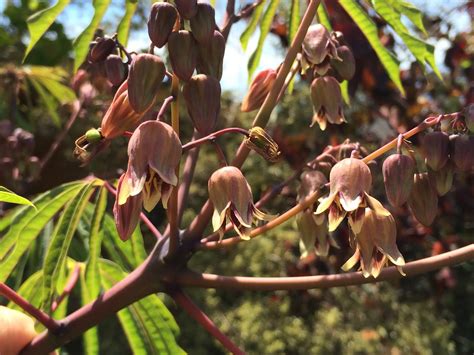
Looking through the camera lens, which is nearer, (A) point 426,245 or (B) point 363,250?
(B) point 363,250

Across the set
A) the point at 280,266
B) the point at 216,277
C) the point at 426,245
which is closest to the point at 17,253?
the point at 216,277

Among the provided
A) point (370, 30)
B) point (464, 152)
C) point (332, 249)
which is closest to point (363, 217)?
point (464, 152)

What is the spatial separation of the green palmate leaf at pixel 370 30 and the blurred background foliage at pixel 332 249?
0.98m

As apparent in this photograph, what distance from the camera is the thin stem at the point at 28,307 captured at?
28.2 inches

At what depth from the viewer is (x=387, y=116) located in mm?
2732

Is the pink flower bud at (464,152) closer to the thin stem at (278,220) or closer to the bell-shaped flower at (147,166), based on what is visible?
the thin stem at (278,220)

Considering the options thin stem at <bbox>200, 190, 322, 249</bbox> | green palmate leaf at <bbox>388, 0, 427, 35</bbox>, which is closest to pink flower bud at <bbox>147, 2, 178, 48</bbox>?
thin stem at <bbox>200, 190, 322, 249</bbox>

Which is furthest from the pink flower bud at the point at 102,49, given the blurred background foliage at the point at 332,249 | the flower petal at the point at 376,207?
the blurred background foliage at the point at 332,249

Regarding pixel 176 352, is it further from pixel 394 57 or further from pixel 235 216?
pixel 394 57

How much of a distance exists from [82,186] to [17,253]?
0.45ft

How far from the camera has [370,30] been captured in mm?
1010

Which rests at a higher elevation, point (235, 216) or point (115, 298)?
point (235, 216)

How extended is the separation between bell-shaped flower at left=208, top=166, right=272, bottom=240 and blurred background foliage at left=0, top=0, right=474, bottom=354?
1.45 meters

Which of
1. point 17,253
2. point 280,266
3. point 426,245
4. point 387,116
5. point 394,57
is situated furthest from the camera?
point 280,266
